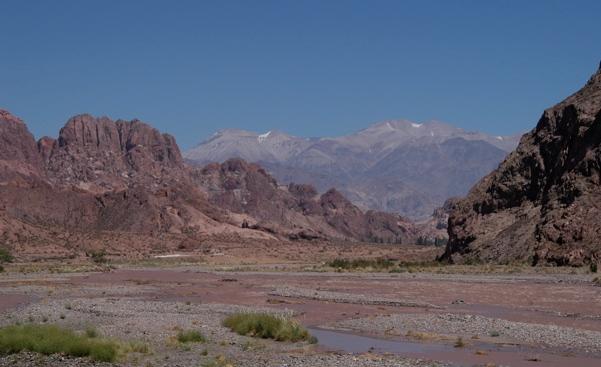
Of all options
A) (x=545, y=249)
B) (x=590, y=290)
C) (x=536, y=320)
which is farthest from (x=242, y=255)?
(x=536, y=320)

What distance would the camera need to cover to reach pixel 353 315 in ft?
116

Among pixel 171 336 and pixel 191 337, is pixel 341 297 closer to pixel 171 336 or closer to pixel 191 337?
pixel 171 336

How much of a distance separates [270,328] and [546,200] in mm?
52662

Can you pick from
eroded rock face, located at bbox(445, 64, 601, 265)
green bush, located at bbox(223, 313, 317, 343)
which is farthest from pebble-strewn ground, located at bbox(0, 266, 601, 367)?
eroded rock face, located at bbox(445, 64, 601, 265)

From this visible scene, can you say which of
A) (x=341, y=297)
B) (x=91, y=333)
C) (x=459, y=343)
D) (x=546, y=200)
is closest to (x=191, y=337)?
(x=91, y=333)

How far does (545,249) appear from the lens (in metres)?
66.4

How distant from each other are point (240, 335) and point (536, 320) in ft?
39.1

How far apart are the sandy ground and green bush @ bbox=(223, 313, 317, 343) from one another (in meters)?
0.46

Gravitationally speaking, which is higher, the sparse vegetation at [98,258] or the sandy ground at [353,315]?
the sparse vegetation at [98,258]

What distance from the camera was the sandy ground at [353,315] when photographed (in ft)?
76.8

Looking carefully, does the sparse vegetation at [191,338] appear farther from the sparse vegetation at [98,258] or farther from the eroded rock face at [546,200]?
the sparse vegetation at [98,258]

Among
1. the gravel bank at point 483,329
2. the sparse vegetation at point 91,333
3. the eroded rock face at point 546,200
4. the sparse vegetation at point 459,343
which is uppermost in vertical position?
the eroded rock face at point 546,200

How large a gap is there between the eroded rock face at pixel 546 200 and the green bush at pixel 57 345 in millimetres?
47438

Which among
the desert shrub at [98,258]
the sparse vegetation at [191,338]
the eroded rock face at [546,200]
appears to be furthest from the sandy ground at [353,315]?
the desert shrub at [98,258]
